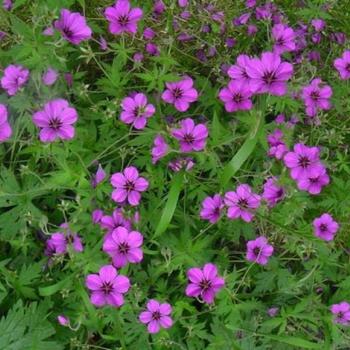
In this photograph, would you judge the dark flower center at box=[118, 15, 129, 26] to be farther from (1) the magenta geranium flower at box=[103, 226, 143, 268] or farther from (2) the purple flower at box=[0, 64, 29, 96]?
(1) the magenta geranium flower at box=[103, 226, 143, 268]

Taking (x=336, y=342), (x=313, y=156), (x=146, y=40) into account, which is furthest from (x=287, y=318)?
(x=146, y=40)

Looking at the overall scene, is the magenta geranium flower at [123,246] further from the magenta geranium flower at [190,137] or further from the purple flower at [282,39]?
the purple flower at [282,39]

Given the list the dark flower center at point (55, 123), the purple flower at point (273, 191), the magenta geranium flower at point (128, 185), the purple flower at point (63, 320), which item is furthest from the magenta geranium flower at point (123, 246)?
the purple flower at point (273, 191)

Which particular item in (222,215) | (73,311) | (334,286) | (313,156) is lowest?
A: (334,286)

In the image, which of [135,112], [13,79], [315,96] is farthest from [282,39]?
[13,79]

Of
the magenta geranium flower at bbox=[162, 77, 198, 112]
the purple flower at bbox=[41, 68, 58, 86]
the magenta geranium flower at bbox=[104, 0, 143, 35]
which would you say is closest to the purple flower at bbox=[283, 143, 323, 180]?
the magenta geranium flower at bbox=[162, 77, 198, 112]

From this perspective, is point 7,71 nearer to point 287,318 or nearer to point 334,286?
point 287,318
